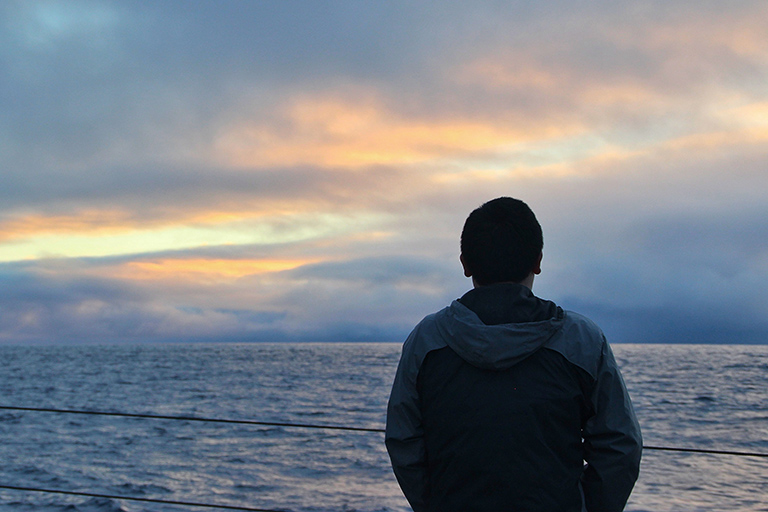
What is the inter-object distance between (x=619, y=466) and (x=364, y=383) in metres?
38.6

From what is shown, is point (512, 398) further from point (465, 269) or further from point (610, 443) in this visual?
point (465, 269)

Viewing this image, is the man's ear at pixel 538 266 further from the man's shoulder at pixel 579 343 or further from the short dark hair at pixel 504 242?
the man's shoulder at pixel 579 343

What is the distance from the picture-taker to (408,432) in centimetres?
180

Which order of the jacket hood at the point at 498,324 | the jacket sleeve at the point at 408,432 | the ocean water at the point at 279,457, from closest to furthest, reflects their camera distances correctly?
the jacket hood at the point at 498,324 → the jacket sleeve at the point at 408,432 → the ocean water at the point at 279,457

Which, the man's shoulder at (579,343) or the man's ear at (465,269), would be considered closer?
the man's shoulder at (579,343)

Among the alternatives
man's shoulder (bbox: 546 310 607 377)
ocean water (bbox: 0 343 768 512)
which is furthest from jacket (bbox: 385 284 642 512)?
ocean water (bbox: 0 343 768 512)

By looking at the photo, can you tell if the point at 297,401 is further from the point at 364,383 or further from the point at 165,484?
the point at 165,484

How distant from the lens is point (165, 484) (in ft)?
41.1

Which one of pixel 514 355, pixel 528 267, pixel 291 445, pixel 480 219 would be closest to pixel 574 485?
pixel 514 355

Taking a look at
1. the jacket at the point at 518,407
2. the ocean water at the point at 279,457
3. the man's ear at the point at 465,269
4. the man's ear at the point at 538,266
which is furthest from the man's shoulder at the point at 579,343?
the ocean water at the point at 279,457

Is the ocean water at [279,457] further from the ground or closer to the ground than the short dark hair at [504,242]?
closer to the ground

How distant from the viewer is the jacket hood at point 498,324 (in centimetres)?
160

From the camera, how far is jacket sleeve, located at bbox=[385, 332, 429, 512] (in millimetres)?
1772

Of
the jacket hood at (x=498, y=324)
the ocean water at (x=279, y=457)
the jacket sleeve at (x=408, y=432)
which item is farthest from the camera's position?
the ocean water at (x=279, y=457)
